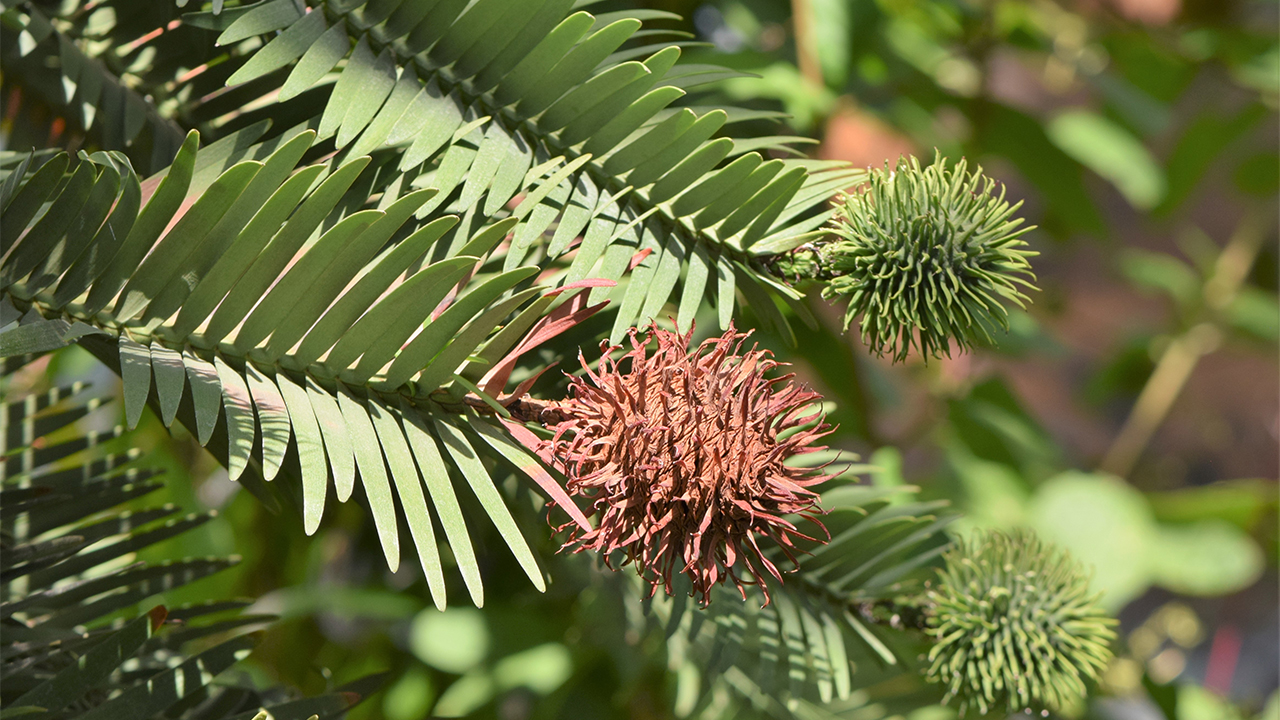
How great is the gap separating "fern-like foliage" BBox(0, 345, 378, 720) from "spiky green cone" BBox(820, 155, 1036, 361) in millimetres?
142

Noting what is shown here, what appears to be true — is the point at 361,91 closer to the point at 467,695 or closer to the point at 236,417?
the point at 236,417

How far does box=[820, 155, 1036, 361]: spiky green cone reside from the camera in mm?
164

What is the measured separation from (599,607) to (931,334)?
0.19 metres

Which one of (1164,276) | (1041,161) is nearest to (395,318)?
(1041,161)

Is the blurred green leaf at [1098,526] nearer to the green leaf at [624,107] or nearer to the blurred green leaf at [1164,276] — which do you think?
the blurred green leaf at [1164,276]

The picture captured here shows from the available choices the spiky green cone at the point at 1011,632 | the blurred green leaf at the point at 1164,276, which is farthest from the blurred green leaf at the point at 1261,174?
the spiky green cone at the point at 1011,632

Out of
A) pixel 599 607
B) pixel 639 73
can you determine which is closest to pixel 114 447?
pixel 599 607

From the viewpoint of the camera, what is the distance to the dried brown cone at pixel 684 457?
0.15 meters

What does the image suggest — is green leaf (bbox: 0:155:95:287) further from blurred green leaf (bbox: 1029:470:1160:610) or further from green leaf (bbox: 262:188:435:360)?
blurred green leaf (bbox: 1029:470:1160:610)

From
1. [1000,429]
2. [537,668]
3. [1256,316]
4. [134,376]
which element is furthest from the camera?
[1256,316]

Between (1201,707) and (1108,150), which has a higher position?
(1108,150)

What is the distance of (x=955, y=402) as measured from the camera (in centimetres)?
53

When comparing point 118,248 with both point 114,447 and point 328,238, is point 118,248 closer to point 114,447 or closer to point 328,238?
point 328,238

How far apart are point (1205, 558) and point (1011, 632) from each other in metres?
0.50
